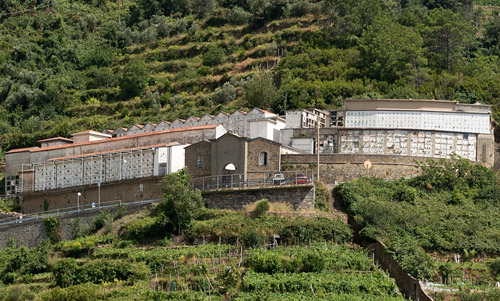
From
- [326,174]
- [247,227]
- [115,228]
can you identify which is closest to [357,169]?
[326,174]

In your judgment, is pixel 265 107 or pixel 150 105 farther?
pixel 150 105

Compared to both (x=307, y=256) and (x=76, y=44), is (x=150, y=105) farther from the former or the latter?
Answer: (x=307, y=256)

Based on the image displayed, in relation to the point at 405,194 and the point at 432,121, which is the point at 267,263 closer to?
the point at 405,194

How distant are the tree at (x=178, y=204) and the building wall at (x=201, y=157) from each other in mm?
4228

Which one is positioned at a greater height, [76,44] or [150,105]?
[76,44]

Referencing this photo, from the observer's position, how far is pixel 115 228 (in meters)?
54.9

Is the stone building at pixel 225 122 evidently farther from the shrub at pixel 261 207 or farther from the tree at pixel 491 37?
the tree at pixel 491 37

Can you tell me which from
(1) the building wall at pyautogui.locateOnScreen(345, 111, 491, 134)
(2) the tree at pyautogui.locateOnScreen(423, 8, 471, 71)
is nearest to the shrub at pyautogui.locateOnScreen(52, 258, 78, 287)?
(1) the building wall at pyautogui.locateOnScreen(345, 111, 491, 134)

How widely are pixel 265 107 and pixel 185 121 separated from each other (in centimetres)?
646

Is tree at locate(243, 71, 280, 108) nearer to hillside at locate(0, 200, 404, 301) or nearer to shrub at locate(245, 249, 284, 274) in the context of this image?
hillside at locate(0, 200, 404, 301)

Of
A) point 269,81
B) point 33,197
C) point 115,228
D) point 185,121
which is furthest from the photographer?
point 269,81

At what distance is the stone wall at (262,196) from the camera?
5259cm

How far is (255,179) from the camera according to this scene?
54.7 m

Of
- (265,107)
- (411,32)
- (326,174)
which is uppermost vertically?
(411,32)
